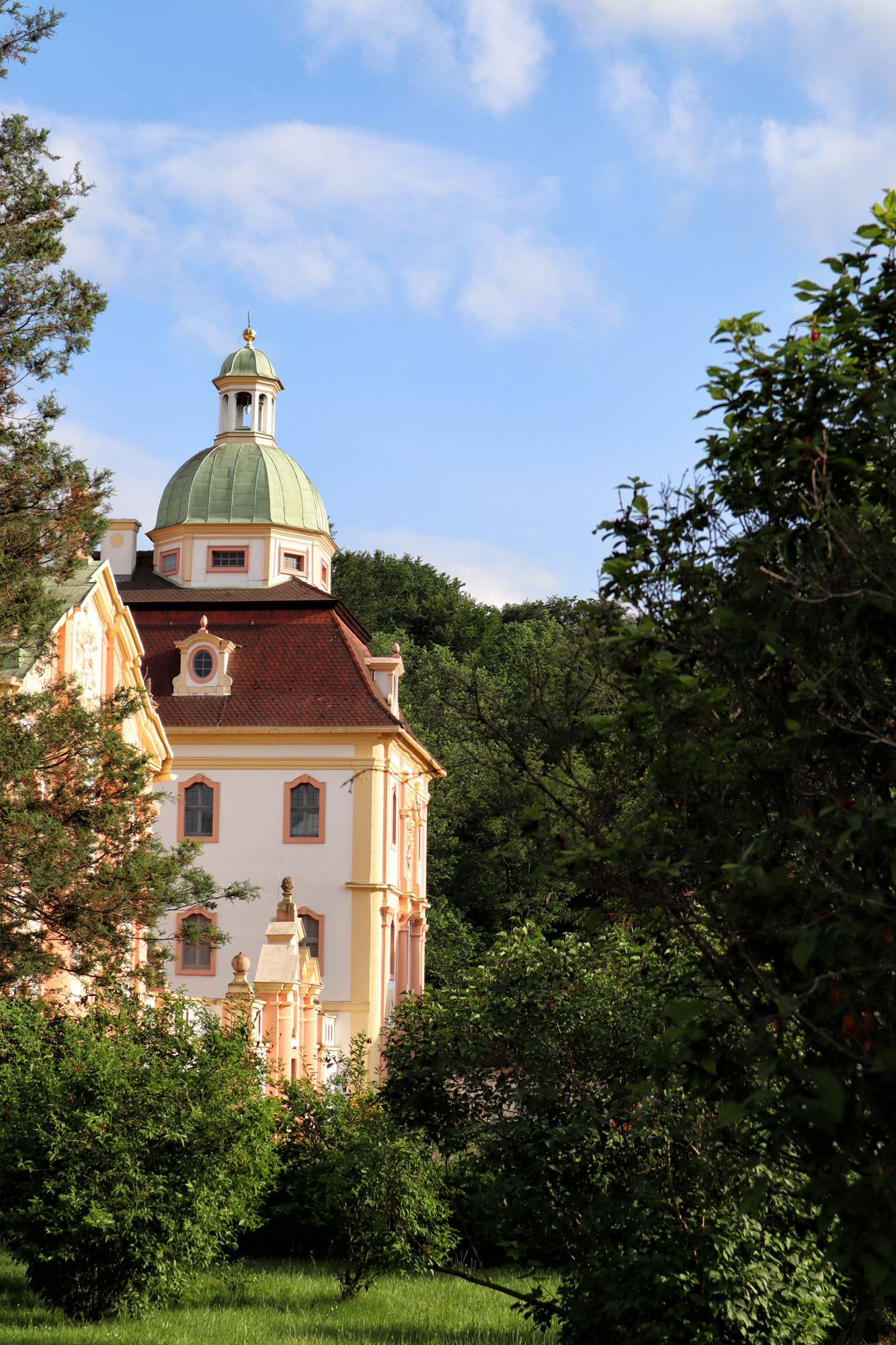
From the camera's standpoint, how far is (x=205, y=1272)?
12.5 m

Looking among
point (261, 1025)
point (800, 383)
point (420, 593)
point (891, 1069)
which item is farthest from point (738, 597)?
point (420, 593)

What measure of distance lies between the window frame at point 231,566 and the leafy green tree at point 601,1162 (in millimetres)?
31298

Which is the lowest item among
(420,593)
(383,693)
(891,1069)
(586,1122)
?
(586,1122)

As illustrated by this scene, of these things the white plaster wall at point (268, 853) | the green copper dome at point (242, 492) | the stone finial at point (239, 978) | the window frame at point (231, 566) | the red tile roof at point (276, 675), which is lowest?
the stone finial at point (239, 978)

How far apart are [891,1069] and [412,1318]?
9.59 metres

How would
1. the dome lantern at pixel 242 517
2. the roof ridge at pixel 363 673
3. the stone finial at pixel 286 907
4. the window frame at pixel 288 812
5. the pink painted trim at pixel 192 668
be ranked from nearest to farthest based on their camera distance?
the stone finial at pixel 286 907 → the window frame at pixel 288 812 → the roof ridge at pixel 363 673 → the pink painted trim at pixel 192 668 → the dome lantern at pixel 242 517

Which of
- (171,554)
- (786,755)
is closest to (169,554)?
(171,554)

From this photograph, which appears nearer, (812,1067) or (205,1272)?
(812,1067)

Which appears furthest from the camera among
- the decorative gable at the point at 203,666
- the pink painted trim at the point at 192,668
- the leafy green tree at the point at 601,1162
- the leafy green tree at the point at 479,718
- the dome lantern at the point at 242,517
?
the dome lantern at the point at 242,517

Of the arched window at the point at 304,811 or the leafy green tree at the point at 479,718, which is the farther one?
the arched window at the point at 304,811

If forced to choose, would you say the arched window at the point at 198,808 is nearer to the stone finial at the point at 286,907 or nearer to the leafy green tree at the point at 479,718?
the leafy green tree at the point at 479,718

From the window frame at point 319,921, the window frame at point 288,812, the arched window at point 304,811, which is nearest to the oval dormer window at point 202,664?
the window frame at point 288,812

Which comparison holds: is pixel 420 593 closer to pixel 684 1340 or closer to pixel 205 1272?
pixel 205 1272

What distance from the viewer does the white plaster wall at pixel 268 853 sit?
3469 cm
